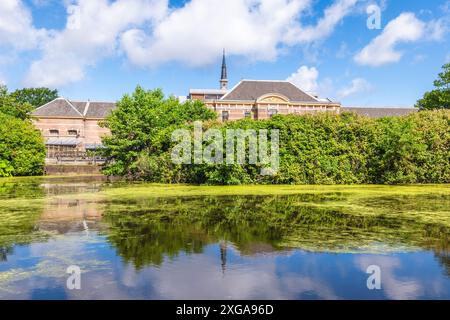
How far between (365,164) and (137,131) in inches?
536

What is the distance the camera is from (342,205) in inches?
495

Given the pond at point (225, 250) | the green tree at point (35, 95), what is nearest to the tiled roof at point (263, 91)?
the pond at point (225, 250)

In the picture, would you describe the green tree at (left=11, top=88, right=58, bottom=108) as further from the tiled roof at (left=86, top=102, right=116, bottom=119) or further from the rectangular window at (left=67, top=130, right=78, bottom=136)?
the rectangular window at (left=67, top=130, right=78, bottom=136)

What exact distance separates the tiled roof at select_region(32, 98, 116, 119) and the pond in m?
36.6

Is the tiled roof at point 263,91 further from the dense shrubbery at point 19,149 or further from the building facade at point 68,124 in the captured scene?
the dense shrubbery at point 19,149

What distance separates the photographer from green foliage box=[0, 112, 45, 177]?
28547mm

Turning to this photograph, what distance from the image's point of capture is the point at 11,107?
138 feet

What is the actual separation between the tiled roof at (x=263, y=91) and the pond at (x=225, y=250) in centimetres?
3390

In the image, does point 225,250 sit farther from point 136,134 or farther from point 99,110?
point 99,110

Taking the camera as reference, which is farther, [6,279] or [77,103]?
[77,103]

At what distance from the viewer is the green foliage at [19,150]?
93.7 feet

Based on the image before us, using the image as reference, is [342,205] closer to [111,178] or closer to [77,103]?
[111,178]

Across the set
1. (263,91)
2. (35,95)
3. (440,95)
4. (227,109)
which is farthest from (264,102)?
(35,95)
